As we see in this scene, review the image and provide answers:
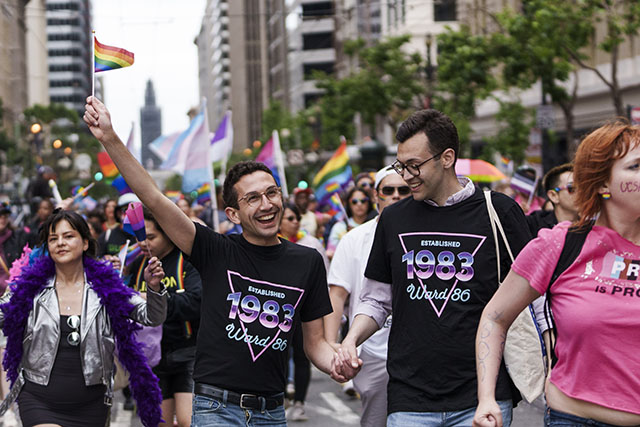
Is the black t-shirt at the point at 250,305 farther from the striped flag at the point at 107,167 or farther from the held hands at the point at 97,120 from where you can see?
the striped flag at the point at 107,167

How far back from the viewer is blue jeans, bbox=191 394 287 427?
474 centimetres

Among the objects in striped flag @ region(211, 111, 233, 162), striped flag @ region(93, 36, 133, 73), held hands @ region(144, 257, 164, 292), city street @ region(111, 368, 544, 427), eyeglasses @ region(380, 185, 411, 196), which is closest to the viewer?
striped flag @ region(93, 36, 133, 73)

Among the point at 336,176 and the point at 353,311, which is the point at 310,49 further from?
the point at 353,311

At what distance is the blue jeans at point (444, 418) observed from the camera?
4383 millimetres

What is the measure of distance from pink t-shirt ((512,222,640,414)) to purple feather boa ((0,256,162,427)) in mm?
3060

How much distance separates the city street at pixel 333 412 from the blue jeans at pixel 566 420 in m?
5.79

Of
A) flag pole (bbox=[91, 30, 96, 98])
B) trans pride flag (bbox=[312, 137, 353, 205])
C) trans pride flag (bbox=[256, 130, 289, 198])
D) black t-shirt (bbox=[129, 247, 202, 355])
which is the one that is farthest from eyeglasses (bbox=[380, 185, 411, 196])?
trans pride flag (bbox=[256, 130, 289, 198])

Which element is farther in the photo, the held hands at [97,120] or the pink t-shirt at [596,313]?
the held hands at [97,120]

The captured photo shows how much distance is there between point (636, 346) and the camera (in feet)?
11.8

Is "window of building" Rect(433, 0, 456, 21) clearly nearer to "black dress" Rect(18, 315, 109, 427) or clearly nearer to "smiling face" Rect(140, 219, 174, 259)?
"smiling face" Rect(140, 219, 174, 259)

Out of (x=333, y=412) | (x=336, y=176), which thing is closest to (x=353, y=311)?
(x=333, y=412)

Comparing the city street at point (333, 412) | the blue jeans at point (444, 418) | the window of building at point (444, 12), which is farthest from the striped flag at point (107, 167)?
the window of building at point (444, 12)

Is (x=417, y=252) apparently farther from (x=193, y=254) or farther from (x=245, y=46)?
(x=245, y=46)

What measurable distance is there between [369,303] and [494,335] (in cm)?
89
